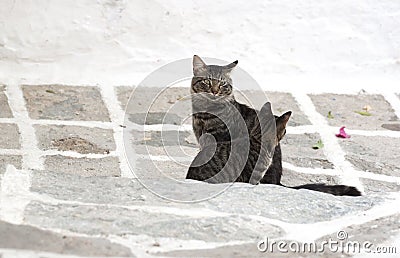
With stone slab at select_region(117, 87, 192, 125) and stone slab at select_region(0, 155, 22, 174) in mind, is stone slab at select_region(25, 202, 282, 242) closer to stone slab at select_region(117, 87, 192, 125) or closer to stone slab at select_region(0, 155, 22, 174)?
stone slab at select_region(0, 155, 22, 174)

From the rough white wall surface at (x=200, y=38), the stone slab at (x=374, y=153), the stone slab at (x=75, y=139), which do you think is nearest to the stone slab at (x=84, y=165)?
the stone slab at (x=75, y=139)

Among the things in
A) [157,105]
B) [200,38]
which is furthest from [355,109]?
[157,105]

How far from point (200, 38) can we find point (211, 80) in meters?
1.60

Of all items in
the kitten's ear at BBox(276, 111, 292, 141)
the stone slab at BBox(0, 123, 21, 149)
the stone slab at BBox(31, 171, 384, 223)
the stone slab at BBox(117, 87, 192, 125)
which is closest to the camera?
the stone slab at BBox(31, 171, 384, 223)

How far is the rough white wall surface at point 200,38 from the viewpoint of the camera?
5336 millimetres

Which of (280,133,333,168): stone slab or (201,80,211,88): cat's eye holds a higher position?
(201,80,211,88): cat's eye

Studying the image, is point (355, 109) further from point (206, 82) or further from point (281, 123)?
point (281, 123)

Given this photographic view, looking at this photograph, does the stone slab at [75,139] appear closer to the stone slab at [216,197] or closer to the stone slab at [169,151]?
the stone slab at [169,151]

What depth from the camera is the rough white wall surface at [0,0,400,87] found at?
5.34 meters

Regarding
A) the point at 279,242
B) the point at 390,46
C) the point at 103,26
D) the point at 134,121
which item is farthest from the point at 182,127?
the point at 279,242

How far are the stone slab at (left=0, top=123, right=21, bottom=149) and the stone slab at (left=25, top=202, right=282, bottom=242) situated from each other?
1.60 meters

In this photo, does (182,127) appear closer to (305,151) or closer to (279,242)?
(305,151)

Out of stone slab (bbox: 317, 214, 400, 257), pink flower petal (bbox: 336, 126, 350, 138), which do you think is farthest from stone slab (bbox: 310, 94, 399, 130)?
stone slab (bbox: 317, 214, 400, 257)

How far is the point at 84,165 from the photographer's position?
4.21 metres
